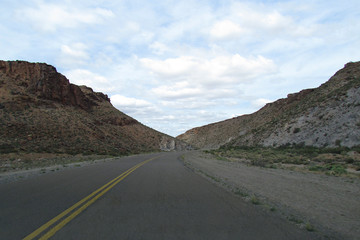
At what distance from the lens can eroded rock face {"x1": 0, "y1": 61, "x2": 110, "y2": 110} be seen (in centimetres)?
5947

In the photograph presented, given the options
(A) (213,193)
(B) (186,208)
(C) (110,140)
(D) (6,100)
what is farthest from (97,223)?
(C) (110,140)

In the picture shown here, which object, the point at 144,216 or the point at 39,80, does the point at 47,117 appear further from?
the point at 144,216

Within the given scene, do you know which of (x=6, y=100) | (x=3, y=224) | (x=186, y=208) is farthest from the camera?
(x=6, y=100)

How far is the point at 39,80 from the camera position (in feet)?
202

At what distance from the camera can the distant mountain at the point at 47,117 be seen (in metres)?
43.0

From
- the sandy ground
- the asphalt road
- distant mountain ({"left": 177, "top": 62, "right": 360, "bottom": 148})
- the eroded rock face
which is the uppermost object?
the eroded rock face

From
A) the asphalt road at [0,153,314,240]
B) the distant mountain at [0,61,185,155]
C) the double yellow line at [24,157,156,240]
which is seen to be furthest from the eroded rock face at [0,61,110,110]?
the asphalt road at [0,153,314,240]

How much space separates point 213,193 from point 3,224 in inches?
230

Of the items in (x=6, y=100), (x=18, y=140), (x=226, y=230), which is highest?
(x=6, y=100)

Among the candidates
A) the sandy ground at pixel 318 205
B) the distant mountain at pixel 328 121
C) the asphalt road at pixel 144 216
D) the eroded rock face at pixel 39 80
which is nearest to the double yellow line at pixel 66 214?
the asphalt road at pixel 144 216

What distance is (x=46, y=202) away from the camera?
298 inches

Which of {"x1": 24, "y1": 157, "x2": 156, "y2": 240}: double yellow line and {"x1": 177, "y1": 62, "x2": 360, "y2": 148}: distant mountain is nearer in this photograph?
{"x1": 24, "y1": 157, "x2": 156, "y2": 240}: double yellow line

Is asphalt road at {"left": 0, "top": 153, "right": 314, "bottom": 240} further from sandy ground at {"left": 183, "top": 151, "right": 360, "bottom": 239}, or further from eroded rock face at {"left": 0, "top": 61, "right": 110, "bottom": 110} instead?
eroded rock face at {"left": 0, "top": 61, "right": 110, "bottom": 110}

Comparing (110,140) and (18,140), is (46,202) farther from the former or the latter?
(110,140)
